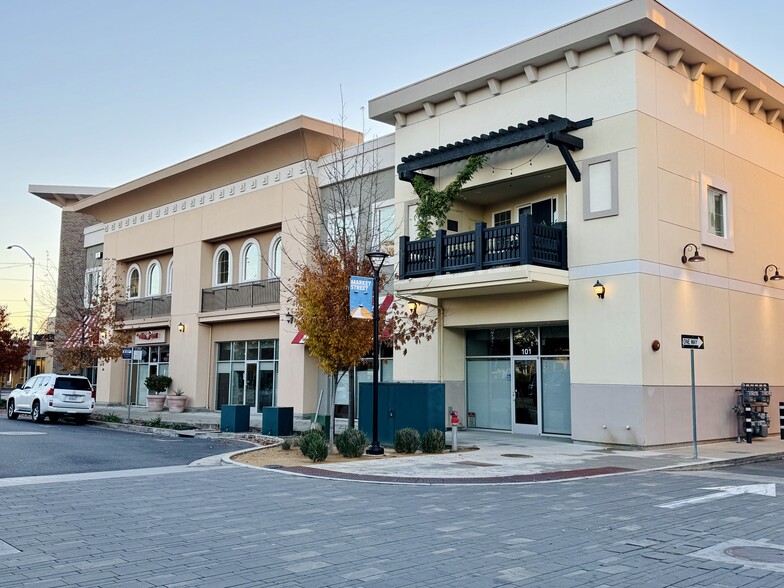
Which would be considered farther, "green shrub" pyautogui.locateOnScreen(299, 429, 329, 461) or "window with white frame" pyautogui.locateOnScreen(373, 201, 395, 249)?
"window with white frame" pyautogui.locateOnScreen(373, 201, 395, 249)

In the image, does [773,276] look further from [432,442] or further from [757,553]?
[757,553]

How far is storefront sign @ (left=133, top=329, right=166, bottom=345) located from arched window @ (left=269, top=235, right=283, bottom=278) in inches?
355

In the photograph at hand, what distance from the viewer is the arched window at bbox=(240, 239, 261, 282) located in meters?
32.0

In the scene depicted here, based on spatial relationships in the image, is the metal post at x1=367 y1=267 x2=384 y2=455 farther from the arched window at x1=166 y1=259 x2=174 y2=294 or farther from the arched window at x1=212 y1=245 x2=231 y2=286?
the arched window at x1=166 y1=259 x2=174 y2=294

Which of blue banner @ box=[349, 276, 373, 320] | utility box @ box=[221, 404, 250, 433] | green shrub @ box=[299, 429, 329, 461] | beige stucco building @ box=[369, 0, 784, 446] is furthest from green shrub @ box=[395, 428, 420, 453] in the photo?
utility box @ box=[221, 404, 250, 433]

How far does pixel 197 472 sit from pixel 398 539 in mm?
6869

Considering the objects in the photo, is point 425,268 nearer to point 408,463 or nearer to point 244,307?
point 408,463

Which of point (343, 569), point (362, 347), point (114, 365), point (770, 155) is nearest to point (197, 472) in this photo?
point (362, 347)

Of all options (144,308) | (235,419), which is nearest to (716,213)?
(235,419)

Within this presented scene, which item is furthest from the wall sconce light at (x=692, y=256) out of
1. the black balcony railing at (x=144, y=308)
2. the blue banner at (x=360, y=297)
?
the black balcony railing at (x=144, y=308)

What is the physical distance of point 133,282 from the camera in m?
40.8

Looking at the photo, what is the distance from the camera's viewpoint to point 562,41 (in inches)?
780

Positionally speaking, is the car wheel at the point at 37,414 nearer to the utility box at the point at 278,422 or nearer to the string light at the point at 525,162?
the utility box at the point at 278,422

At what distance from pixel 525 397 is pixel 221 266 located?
57.1 feet
